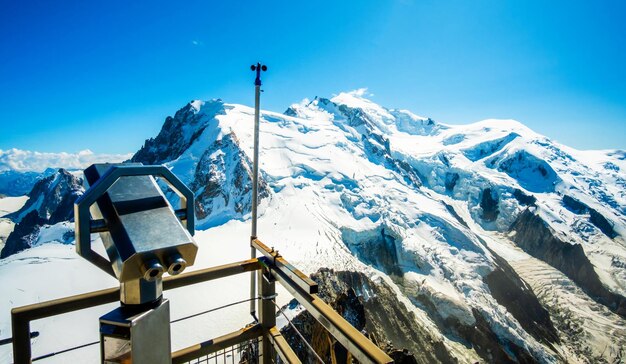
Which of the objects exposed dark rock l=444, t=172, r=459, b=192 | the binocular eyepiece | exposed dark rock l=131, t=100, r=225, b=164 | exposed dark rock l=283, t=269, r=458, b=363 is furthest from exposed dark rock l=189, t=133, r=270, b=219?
exposed dark rock l=444, t=172, r=459, b=192

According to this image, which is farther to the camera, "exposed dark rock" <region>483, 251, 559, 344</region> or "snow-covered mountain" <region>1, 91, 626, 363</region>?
"exposed dark rock" <region>483, 251, 559, 344</region>

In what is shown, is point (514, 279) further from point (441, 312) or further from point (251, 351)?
point (251, 351)

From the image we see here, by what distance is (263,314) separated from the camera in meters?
3.21

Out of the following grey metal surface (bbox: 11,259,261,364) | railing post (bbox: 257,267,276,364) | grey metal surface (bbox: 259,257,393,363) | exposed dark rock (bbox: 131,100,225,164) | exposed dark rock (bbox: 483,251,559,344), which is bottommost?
exposed dark rock (bbox: 483,251,559,344)

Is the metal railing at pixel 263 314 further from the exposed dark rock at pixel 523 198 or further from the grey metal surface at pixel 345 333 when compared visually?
the exposed dark rock at pixel 523 198

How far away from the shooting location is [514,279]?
323ft

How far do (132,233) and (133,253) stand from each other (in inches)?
5.3

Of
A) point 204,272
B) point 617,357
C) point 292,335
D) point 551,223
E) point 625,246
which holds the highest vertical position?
point 204,272

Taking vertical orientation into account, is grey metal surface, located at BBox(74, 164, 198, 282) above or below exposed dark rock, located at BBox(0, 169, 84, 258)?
above

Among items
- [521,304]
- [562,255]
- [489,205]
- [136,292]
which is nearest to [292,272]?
[136,292]

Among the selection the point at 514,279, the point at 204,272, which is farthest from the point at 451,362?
the point at 204,272

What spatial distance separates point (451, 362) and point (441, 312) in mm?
11392

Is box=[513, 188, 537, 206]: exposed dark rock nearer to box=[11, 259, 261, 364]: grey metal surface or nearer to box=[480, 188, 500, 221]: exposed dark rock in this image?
box=[480, 188, 500, 221]: exposed dark rock

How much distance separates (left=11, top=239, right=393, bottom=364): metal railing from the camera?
68.3 inches
